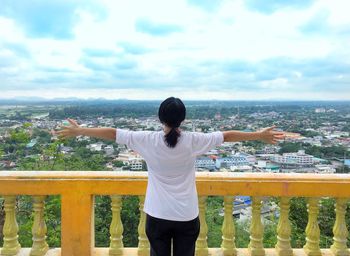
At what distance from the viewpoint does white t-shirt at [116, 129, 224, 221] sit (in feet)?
8.80

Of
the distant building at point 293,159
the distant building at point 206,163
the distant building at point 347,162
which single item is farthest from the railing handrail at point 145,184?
the distant building at point 347,162

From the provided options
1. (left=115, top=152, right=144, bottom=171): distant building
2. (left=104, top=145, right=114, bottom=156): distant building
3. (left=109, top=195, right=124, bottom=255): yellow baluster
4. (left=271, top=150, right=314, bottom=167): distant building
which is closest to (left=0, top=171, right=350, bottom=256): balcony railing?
(left=109, top=195, right=124, bottom=255): yellow baluster

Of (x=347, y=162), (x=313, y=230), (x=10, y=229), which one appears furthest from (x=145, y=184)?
(x=347, y=162)

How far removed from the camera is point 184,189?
275 centimetres

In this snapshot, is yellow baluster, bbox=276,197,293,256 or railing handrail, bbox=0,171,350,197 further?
yellow baluster, bbox=276,197,293,256

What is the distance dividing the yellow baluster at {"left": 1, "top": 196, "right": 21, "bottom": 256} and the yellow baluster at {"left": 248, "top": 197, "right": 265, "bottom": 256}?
2.49m

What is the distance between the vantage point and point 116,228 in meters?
3.81

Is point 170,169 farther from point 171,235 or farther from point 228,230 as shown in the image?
point 228,230

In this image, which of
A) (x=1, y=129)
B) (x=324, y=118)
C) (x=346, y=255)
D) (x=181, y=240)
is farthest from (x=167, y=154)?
(x=324, y=118)

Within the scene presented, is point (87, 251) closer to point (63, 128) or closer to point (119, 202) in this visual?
point (119, 202)

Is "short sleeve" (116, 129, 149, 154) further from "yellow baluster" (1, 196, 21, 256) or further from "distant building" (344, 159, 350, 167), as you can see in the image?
"distant building" (344, 159, 350, 167)

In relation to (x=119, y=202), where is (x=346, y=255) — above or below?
below

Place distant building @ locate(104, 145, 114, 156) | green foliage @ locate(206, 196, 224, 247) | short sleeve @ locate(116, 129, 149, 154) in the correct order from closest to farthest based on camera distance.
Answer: short sleeve @ locate(116, 129, 149, 154) → green foliage @ locate(206, 196, 224, 247) → distant building @ locate(104, 145, 114, 156)

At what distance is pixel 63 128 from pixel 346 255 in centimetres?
314
